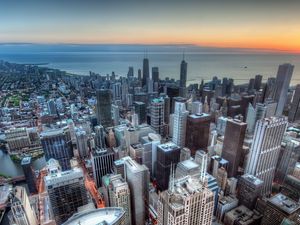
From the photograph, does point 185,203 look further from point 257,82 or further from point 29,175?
point 257,82

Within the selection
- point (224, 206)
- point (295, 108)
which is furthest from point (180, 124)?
point (295, 108)

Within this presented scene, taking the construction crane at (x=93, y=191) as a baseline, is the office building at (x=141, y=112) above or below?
above

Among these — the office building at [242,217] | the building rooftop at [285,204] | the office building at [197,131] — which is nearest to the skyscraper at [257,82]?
the office building at [197,131]

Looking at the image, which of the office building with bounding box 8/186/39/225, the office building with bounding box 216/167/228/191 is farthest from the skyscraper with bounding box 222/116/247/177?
the office building with bounding box 8/186/39/225

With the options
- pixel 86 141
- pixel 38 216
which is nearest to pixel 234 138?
pixel 86 141

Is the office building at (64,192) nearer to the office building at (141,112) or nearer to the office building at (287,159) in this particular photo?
the office building at (141,112)
